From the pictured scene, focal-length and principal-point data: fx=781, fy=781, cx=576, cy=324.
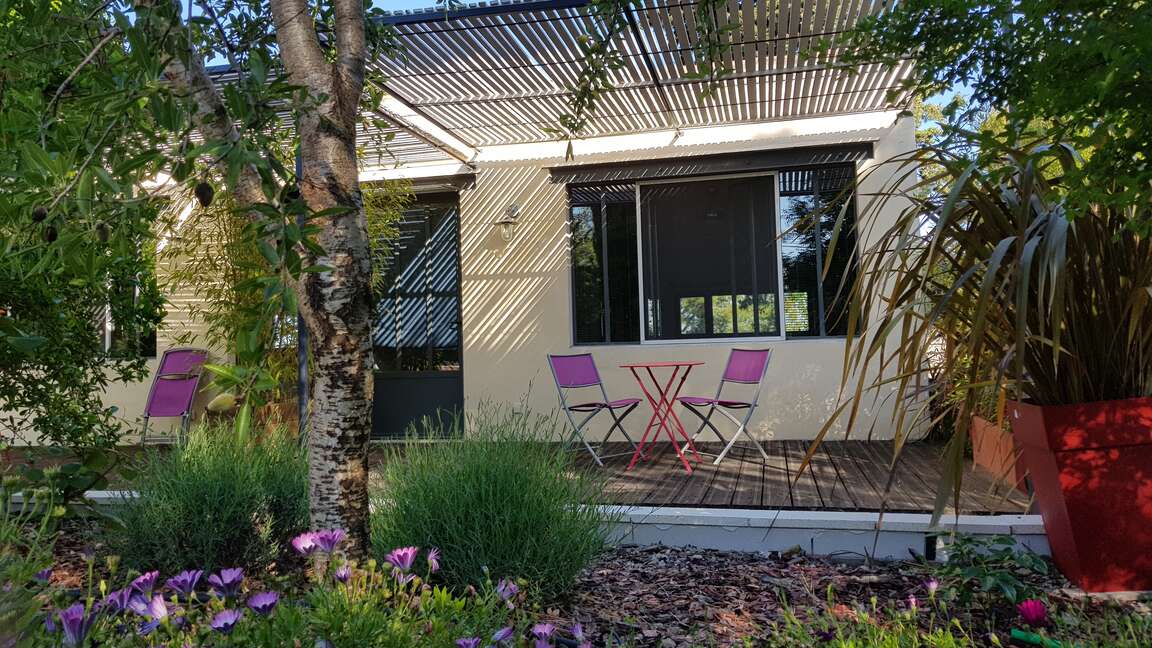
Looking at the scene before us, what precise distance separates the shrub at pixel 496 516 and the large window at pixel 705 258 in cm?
470

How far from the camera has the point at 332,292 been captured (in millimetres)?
1830

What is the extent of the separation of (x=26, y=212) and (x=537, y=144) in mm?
6573

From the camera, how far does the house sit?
260 inches

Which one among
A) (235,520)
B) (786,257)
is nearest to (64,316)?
(235,520)

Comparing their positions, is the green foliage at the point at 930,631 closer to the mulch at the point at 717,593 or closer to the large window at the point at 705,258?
the mulch at the point at 717,593

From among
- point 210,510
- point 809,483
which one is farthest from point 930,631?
point 809,483

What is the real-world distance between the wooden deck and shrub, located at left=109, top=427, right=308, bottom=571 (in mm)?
1257

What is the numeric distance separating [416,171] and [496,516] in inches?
234

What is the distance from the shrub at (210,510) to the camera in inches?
106

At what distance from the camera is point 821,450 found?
19.4 ft

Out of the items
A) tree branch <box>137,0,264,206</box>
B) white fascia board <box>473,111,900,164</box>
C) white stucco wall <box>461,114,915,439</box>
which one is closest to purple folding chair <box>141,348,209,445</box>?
white stucco wall <box>461,114,915,439</box>

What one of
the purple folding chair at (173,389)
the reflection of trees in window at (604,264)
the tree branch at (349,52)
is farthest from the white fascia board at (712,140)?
the tree branch at (349,52)

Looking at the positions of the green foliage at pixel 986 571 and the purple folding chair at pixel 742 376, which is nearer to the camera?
the green foliage at pixel 986 571

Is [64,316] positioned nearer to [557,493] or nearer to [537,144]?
[557,493]
